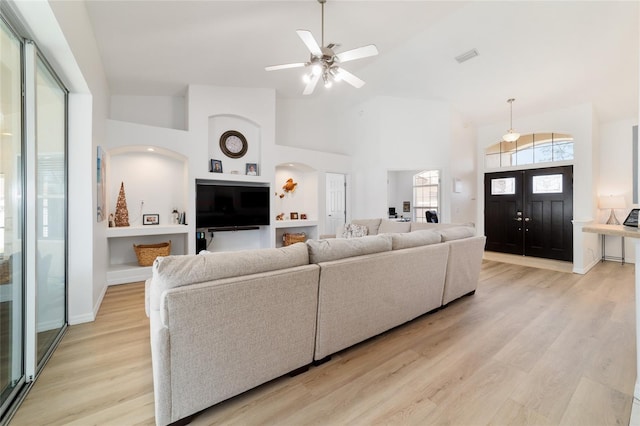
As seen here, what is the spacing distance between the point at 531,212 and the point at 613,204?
1233 mm

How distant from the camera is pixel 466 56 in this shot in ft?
13.8

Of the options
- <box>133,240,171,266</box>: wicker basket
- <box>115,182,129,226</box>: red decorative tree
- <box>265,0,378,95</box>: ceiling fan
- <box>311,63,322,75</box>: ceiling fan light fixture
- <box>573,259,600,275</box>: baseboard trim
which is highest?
<box>265,0,378,95</box>: ceiling fan

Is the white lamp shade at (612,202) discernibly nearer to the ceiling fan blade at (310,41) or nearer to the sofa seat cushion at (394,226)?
the sofa seat cushion at (394,226)

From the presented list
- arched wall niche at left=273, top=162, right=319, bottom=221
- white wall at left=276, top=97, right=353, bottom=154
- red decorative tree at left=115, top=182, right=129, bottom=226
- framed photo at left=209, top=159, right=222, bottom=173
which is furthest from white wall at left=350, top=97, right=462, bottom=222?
red decorative tree at left=115, top=182, right=129, bottom=226

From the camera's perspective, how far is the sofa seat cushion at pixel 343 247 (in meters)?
2.00

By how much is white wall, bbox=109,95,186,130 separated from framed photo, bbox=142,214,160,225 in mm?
1603

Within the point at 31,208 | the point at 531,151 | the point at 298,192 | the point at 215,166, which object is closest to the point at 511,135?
the point at 531,151

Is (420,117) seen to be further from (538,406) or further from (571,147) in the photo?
(538,406)

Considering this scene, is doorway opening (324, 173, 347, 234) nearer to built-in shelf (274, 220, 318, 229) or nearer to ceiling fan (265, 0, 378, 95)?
built-in shelf (274, 220, 318, 229)

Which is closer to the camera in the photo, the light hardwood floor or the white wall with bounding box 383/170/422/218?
the light hardwood floor

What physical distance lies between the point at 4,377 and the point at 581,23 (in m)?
6.20

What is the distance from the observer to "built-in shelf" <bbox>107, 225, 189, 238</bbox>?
3963 millimetres

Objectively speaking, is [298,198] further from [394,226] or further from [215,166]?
[394,226]

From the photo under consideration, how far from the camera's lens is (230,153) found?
518 cm
